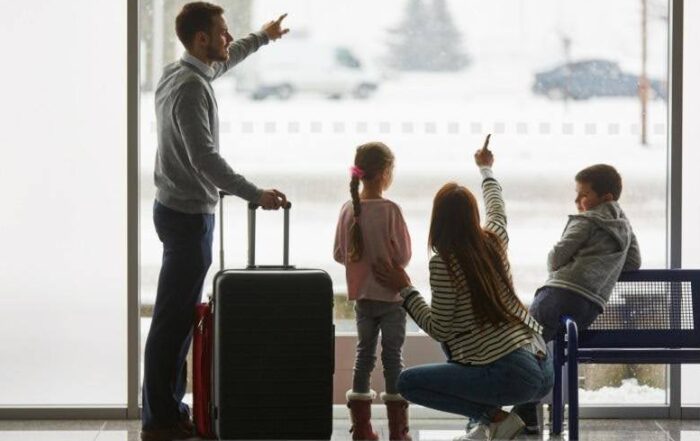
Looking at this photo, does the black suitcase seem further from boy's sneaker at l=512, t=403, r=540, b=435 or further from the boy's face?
the boy's face

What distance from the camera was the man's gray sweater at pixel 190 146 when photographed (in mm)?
4832

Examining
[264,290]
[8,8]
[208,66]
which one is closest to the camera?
[264,290]

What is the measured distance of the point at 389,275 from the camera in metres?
5.06

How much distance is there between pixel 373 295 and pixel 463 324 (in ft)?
1.60

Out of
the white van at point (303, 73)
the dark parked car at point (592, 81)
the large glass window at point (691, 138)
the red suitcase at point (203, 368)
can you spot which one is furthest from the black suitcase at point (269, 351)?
the large glass window at point (691, 138)

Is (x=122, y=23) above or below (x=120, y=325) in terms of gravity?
above

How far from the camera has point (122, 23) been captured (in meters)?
5.59

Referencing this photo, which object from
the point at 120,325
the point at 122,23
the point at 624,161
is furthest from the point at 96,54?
the point at 624,161

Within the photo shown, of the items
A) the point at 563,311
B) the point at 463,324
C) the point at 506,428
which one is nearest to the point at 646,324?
the point at 563,311

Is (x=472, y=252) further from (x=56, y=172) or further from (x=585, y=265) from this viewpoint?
(x=56, y=172)

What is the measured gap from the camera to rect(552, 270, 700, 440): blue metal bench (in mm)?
5105

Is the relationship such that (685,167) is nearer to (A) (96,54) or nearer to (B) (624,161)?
(B) (624,161)

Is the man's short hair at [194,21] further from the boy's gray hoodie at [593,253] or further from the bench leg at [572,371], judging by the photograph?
the bench leg at [572,371]

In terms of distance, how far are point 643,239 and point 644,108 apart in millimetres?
549
